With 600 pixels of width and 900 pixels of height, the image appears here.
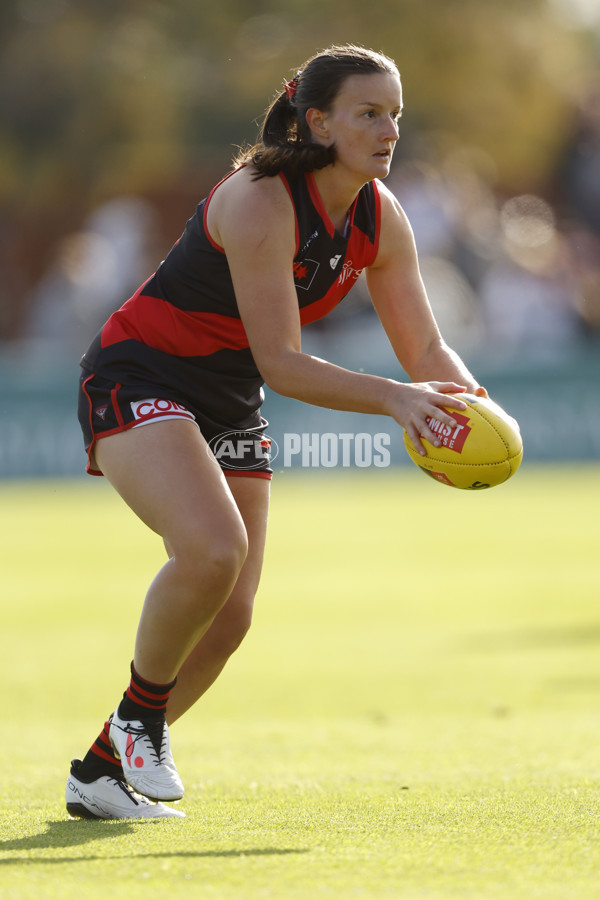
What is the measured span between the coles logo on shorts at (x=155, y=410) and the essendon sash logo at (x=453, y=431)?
850 mm

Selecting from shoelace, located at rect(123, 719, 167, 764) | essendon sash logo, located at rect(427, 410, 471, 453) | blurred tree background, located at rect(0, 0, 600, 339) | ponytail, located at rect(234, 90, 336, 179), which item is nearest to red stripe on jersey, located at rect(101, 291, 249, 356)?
ponytail, located at rect(234, 90, 336, 179)

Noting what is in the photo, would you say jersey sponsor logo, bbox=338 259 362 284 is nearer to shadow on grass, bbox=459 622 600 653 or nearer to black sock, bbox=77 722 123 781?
black sock, bbox=77 722 123 781

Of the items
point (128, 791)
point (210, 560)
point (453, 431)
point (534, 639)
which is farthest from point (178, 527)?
point (534, 639)

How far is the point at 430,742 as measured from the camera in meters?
6.66

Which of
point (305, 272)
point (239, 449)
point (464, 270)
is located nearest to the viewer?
point (305, 272)

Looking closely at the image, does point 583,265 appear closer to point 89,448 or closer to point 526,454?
point 526,454

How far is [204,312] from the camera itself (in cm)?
480

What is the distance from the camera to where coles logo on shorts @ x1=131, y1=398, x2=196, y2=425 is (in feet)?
15.3

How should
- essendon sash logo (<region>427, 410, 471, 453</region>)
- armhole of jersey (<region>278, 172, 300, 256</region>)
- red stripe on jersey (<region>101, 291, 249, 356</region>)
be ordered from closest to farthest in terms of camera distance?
essendon sash logo (<region>427, 410, 471, 453</region>) < armhole of jersey (<region>278, 172, 300, 256</region>) < red stripe on jersey (<region>101, 291, 249, 356</region>)

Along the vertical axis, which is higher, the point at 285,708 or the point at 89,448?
the point at 89,448

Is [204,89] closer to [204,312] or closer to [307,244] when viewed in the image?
[204,312]

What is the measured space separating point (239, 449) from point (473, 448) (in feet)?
3.37

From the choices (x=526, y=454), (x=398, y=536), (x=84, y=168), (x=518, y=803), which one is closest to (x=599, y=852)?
(x=518, y=803)

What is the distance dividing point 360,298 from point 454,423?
2156 cm
